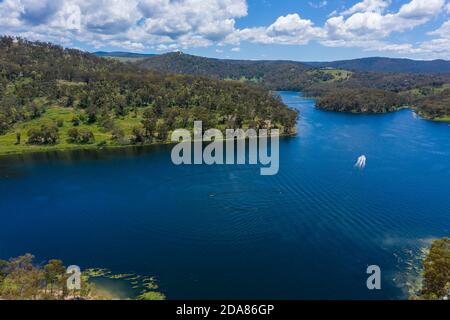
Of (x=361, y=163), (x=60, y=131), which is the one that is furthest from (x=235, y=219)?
(x=60, y=131)

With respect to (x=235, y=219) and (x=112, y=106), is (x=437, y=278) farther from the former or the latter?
(x=112, y=106)

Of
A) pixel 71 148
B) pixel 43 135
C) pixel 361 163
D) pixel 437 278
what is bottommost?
pixel 437 278

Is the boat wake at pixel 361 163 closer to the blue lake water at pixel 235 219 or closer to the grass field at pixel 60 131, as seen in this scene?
the blue lake water at pixel 235 219

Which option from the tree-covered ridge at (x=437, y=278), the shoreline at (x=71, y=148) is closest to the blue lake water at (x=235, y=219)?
the tree-covered ridge at (x=437, y=278)

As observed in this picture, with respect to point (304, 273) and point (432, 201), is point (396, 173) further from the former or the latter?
point (304, 273)

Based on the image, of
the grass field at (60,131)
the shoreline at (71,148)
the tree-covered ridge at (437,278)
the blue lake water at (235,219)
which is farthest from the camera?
the grass field at (60,131)

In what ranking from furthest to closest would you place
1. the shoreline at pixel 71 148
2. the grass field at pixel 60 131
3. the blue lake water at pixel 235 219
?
the grass field at pixel 60 131
the shoreline at pixel 71 148
the blue lake water at pixel 235 219

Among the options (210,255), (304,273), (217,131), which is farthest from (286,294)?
(217,131)
